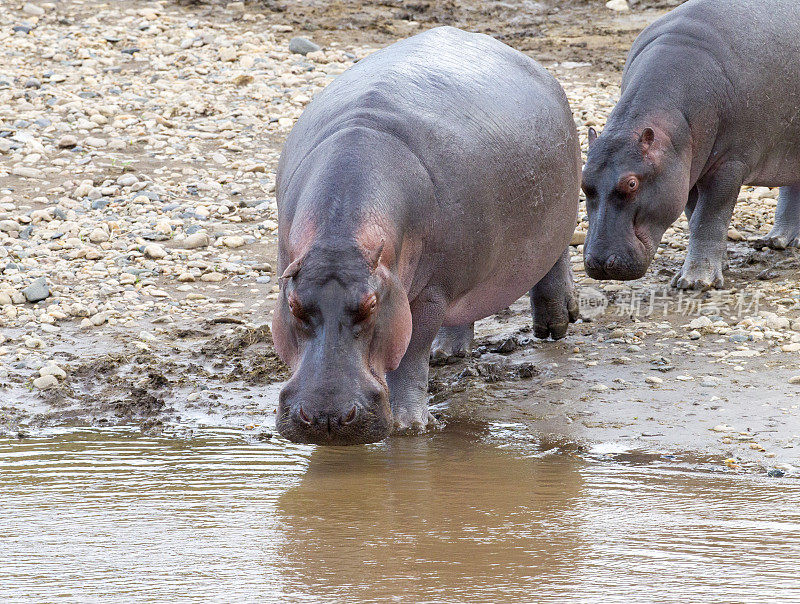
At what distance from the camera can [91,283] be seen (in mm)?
6270

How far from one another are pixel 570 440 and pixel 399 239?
108 centimetres

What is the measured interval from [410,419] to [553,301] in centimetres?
152

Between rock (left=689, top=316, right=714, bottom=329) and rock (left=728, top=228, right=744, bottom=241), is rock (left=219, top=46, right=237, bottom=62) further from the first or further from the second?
rock (left=689, top=316, right=714, bottom=329)

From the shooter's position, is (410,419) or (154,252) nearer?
(410,419)

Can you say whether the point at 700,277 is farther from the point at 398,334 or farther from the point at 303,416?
the point at 303,416

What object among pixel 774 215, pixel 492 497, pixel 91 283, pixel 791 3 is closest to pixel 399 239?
pixel 492 497

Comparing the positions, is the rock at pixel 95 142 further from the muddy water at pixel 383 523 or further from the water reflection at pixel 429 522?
the water reflection at pixel 429 522

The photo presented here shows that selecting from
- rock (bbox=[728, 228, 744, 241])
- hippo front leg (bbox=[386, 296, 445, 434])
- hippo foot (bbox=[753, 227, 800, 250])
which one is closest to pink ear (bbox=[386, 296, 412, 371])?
hippo front leg (bbox=[386, 296, 445, 434])

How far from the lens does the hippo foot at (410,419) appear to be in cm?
444

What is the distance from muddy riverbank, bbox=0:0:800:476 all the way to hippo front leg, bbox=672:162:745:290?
133 mm

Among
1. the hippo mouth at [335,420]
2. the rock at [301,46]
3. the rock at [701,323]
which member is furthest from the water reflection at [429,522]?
the rock at [301,46]

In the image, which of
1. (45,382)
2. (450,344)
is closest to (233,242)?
(450,344)

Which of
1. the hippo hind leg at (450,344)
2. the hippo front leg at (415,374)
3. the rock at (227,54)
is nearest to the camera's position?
the hippo front leg at (415,374)

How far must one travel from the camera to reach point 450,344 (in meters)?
5.51
